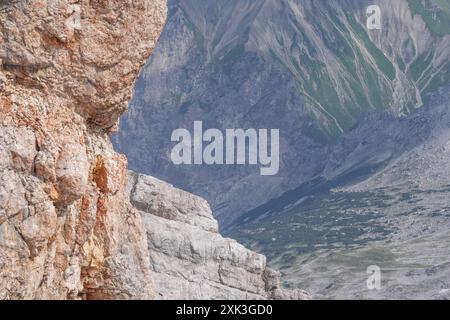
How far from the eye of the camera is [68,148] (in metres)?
32.1

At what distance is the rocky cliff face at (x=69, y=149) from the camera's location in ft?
101

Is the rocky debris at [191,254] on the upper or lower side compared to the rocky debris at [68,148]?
upper

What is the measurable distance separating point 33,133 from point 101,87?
11.8ft

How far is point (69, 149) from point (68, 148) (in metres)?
0.04

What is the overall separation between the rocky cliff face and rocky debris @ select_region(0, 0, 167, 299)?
3 centimetres

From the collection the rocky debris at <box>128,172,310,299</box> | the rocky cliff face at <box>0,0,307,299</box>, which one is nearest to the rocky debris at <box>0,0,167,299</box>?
the rocky cliff face at <box>0,0,307,299</box>

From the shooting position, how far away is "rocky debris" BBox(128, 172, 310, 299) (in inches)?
3105

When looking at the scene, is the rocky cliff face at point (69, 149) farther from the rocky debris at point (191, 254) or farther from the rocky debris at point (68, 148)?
the rocky debris at point (191, 254)

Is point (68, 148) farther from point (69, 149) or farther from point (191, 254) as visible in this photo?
point (191, 254)

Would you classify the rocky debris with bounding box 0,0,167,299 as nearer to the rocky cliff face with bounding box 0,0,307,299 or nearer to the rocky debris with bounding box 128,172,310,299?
the rocky cliff face with bounding box 0,0,307,299

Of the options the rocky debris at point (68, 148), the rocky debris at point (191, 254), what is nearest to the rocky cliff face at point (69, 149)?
the rocky debris at point (68, 148)

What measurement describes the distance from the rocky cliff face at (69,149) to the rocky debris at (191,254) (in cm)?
4025
